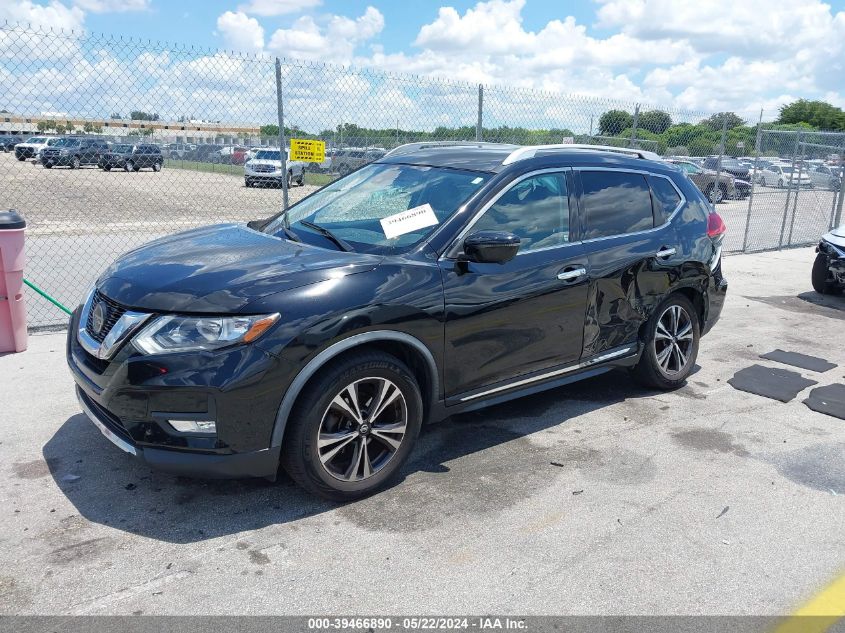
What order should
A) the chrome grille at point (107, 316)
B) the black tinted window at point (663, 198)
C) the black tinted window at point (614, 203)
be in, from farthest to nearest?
the black tinted window at point (663, 198), the black tinted window at point (614, 203), the chrome grille at point (107, 316)

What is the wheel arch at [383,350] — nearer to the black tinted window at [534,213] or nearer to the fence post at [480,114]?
the black tinted window at [534,213]

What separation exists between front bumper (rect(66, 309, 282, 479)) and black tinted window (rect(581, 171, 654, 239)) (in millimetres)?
2482

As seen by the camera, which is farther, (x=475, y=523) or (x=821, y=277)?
(x=821, y=277)

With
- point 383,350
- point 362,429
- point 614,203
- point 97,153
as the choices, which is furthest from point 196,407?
point 97,153

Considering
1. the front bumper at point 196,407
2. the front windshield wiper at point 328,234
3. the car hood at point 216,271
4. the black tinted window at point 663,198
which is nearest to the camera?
the front bumper at point 196,407

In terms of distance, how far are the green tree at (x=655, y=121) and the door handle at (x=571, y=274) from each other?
7.83 metres

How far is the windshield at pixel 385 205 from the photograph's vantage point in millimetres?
4078

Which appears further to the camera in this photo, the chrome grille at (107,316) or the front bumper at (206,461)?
the chrome grille at (107,316)

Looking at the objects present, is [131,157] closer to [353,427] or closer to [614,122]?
[614,122]

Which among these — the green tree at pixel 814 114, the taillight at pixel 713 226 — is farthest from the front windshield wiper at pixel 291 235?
the green tree at pixel 814 114

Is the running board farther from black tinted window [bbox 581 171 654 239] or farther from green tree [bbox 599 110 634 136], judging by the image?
green tree [bbox 599 110 634 136]

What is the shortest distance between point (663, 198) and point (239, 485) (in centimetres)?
367

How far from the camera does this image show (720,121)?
1216cm

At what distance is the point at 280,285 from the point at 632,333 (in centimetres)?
280
